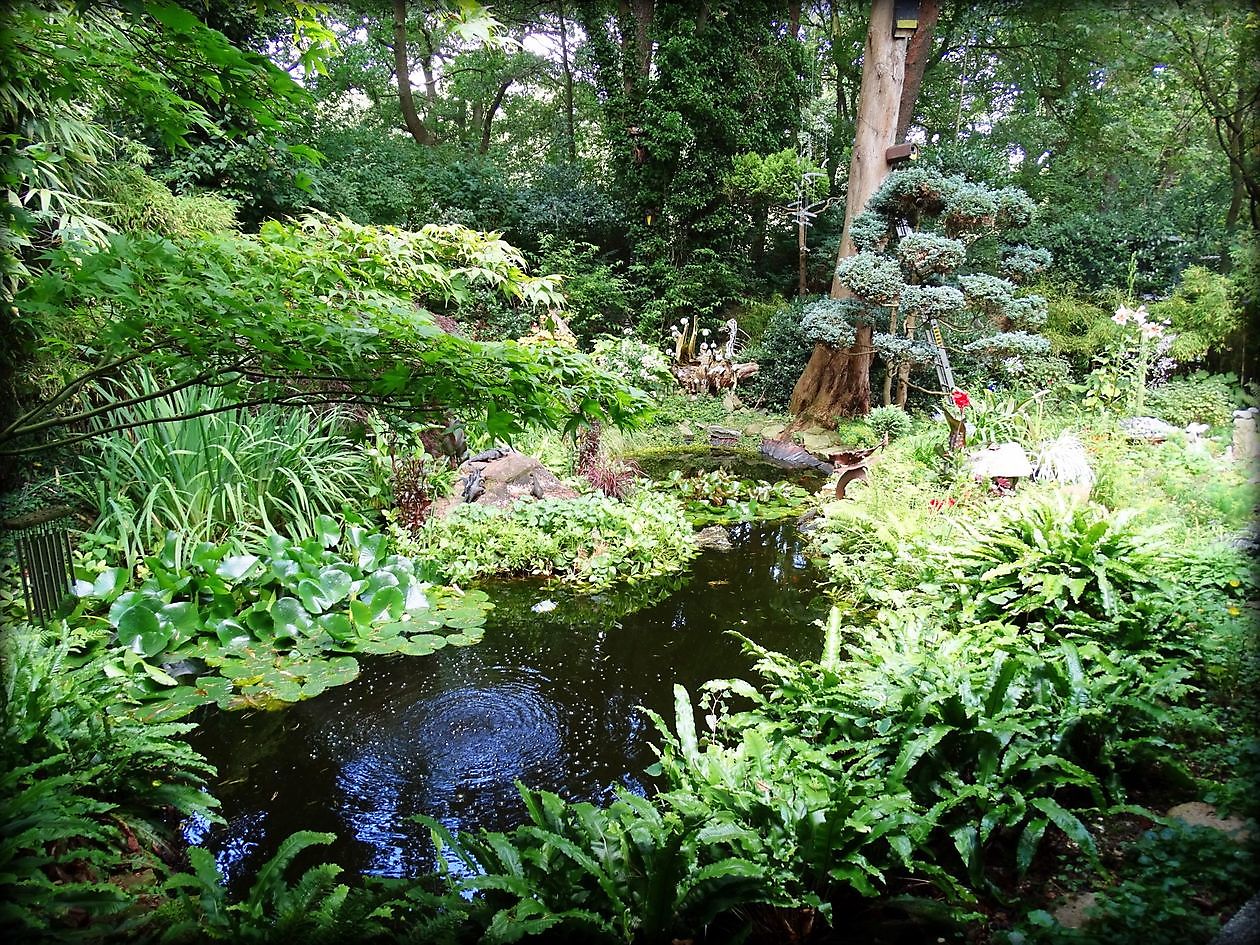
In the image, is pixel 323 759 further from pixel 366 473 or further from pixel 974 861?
pixel 366 473

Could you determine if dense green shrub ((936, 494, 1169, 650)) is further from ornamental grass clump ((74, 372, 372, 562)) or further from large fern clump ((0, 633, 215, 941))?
ornamental grass clump ((74, 372, 372, 562))

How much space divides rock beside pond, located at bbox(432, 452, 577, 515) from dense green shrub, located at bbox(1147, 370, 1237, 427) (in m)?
4.64

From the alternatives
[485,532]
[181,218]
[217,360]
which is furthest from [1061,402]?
[181,218]

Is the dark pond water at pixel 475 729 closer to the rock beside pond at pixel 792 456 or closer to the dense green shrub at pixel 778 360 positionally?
the rock beside pond at pixel 792 456

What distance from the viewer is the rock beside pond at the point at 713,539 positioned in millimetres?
5293

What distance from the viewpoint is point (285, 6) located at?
1.53 meters

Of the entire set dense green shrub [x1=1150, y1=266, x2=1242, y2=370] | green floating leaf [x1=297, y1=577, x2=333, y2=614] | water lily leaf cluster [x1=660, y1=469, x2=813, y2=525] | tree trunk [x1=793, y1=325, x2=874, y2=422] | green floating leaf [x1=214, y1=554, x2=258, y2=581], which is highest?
dense green shrub [x1=1150, y1=266, x2=1242, y2=370]

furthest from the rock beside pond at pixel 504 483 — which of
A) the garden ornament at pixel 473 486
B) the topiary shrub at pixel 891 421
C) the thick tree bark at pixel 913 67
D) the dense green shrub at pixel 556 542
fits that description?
the thick tree bark at pixel 913 67

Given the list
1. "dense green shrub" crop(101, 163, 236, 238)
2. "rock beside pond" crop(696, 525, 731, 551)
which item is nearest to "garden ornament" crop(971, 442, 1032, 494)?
"rock beside pond" crop(696, 525, 731, 551)

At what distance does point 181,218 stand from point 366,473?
2.37 meters

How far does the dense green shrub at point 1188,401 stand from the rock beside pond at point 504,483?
464 cm

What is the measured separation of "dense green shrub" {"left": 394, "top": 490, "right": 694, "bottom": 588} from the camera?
14.9 feet

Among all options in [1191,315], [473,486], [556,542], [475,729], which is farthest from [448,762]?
[1191,315]

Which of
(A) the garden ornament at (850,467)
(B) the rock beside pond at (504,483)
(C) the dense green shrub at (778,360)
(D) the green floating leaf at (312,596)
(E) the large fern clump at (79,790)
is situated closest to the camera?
(E) the large fern clump at (79,790)
